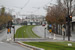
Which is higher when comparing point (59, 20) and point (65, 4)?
point (65, 4)

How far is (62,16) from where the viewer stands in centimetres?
5666

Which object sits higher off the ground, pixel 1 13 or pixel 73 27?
pixel 1 13

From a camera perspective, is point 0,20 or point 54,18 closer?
point 54,18

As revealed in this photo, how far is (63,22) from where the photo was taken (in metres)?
58.4

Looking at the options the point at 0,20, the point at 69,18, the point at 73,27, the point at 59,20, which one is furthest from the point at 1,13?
the point at 69,18

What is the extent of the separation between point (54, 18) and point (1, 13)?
33.3 meters

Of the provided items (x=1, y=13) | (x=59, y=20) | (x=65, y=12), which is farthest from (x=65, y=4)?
(x=1, y=13)

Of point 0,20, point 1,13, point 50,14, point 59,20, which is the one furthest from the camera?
point 1,13

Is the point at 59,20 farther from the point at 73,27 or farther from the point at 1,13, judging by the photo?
the point at 1,13

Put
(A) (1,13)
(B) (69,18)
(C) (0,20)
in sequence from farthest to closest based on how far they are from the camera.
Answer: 1. (A) (1,13)
2. (C) (0,20)
3. (B) (69,18)

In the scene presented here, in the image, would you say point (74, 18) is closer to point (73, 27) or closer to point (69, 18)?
point (73, 27)

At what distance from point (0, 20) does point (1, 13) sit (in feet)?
24.0

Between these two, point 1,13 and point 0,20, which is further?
point 1,13

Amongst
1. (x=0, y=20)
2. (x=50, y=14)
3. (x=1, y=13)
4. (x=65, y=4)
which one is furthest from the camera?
(x=1, y=13)
